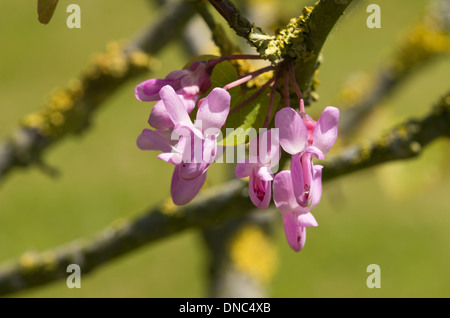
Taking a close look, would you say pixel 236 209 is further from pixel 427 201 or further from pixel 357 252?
pixel 427 201

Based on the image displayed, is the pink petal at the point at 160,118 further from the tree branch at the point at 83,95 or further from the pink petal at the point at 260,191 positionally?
the tree branch at the point at 83,95

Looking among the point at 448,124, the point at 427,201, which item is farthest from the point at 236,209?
the point at 427,201

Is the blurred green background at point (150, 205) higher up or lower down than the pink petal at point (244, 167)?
higher up

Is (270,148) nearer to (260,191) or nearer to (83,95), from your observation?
(260,191)

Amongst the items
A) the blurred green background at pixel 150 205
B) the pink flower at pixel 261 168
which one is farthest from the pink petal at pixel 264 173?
the blurred green background at pixel 150 205

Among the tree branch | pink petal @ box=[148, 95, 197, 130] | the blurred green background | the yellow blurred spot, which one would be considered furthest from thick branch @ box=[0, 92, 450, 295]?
the blurred green background

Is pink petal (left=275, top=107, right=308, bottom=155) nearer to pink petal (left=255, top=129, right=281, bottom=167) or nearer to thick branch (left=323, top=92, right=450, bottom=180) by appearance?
pink petal (left=255, top=129, right=281, bottom=167)
